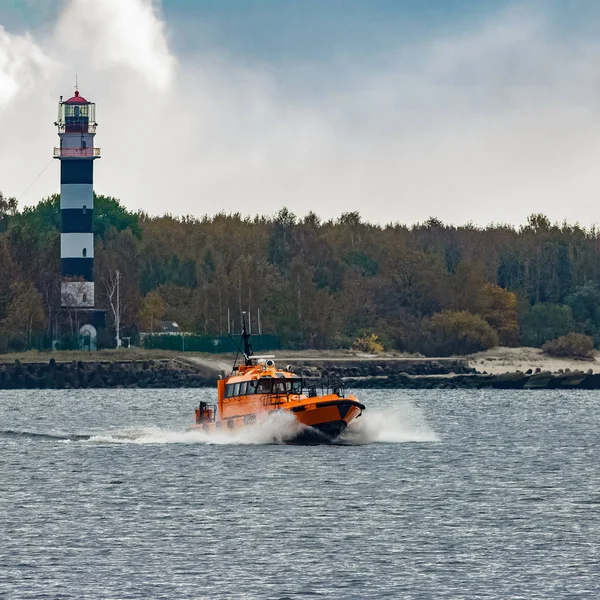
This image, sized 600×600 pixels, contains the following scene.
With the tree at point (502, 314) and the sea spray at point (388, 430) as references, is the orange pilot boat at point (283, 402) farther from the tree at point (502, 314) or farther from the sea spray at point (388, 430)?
the tree at point (502, 314)

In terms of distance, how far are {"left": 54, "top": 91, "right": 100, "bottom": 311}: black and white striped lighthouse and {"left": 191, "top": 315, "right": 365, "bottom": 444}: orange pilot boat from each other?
234 ft

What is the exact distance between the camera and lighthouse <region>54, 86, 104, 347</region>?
430 ft

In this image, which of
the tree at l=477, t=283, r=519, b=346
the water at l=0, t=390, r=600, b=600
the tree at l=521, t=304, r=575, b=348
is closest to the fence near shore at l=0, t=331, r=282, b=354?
the tree at l=477, t=283, r=519, b=346

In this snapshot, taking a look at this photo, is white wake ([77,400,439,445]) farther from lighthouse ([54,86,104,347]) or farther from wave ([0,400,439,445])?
lighthouse ([54,86,104,347])

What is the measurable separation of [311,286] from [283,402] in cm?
9126

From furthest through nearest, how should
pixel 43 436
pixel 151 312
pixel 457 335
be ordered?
1. pixel 151 312
2. pixel 457 335
3. pixel 43 436

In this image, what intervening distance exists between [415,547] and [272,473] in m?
15.7

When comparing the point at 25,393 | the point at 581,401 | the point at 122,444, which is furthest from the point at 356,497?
the point at 25,393

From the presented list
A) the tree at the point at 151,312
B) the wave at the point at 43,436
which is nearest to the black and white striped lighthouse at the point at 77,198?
the tree at the point at 151,312

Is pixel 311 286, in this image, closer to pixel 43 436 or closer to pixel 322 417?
pixel 43 436

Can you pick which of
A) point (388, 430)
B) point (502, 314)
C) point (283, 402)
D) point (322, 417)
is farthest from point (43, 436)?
point (502, 314)

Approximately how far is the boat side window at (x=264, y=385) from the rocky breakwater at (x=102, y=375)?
7533 cm

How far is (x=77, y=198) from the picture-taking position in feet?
430

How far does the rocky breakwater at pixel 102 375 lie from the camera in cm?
13412
